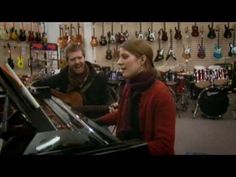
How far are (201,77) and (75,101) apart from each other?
2444 millimetres

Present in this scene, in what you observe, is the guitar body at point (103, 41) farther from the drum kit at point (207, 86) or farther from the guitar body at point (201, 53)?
the guitar body at point (201, 53)

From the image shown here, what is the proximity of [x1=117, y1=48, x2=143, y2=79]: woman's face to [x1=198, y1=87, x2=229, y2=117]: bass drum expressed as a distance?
1.98 m

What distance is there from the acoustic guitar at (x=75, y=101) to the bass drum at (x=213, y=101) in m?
1.86

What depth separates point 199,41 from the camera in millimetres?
4848

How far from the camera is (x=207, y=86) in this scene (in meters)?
3.95

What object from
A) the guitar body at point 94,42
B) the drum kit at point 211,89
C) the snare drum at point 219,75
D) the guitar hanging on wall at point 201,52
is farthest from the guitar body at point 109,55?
the guitar hanging on wall at point 201,52

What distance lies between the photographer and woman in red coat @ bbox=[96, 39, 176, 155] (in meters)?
1.45

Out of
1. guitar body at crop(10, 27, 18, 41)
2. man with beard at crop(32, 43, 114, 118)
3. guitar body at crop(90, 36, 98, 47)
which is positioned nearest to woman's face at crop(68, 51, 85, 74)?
man with beard at crop(32, 43, 114, 118)

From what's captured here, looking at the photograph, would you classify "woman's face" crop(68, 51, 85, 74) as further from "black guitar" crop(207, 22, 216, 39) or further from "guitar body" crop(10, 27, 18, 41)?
"black guitar" crop(207, 22, 216, 39)

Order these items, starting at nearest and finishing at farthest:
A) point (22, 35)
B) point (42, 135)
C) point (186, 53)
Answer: point (42, 135)
point (22, 35)
point (186, 53)

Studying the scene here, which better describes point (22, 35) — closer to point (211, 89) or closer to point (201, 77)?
point (201, 77)

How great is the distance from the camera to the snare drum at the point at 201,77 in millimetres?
3834

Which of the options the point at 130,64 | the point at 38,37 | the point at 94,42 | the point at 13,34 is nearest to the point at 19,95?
the point at 130,64

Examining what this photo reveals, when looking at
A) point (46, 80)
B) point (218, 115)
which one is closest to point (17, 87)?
point (46, 80)
